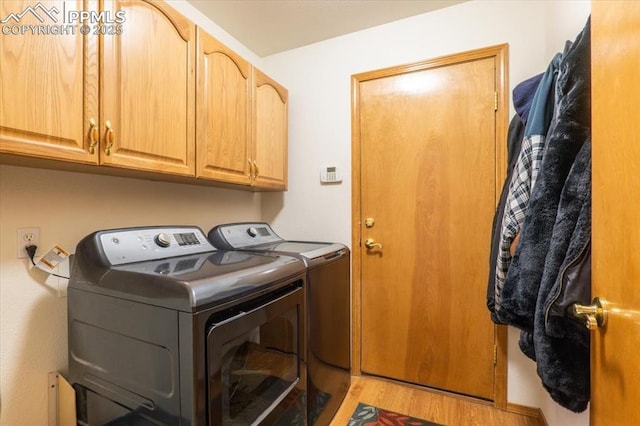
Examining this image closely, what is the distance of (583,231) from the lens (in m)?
0.76

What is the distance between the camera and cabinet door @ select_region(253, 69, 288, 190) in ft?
5.92

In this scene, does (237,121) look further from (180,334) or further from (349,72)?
(180,334)

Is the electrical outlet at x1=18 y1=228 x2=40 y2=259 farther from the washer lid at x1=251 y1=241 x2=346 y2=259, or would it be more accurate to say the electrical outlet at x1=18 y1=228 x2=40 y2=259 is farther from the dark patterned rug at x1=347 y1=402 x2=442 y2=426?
the dark patterned rug at x1=347 y1=402 x2=442 y2=426

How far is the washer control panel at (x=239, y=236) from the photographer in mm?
1614

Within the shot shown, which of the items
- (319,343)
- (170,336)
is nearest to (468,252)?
(319,343)

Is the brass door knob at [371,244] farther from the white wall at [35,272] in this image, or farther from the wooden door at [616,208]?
the white wall at [35,272]

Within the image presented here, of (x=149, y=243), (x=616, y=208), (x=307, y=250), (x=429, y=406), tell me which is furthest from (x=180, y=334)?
(x=429, y=406)

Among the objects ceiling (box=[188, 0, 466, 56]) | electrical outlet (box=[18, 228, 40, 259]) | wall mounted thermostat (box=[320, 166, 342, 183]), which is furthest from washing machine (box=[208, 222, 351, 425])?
ceiling (box=[188, 0, 466, 56])

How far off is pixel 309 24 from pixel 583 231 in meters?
1.90

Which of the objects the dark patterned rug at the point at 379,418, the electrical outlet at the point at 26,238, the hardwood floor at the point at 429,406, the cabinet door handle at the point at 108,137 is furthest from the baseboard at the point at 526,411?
Result: the electrical outlet at the point at 26,238

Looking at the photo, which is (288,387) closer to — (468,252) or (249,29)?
(468,252)

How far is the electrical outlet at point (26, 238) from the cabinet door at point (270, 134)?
992 millimetres

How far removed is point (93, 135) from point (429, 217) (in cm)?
171

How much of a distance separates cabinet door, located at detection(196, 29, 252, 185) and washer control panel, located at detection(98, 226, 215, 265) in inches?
12.1
